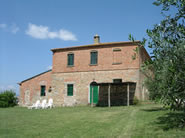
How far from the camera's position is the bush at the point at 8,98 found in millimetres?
24220

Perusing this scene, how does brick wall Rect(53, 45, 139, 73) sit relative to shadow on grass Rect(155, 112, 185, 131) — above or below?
above

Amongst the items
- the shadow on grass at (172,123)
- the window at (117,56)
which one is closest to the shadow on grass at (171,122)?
the shadow on grass at (172,123)

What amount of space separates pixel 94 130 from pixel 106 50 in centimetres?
1480

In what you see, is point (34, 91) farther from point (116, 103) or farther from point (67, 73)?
point (116, 103)

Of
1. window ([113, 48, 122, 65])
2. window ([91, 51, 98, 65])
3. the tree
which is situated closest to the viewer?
the tree

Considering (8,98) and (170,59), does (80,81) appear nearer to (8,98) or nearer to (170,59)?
(8,98)

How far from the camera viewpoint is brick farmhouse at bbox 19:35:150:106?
20.3m

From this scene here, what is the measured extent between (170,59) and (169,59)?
0.09 feet

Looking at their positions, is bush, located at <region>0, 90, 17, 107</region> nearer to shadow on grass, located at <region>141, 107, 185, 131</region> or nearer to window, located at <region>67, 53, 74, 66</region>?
window, located at <region>67, 53, 74, 66</region>

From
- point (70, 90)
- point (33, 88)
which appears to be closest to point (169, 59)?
point (70, 90)

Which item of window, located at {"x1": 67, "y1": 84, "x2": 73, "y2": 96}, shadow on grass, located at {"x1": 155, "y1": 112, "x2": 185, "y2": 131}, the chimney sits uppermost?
the chimney

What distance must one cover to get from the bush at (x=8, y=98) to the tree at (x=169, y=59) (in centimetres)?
2160

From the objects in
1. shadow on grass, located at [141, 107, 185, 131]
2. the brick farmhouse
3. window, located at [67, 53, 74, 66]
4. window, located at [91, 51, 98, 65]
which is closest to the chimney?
the brick farmhouse

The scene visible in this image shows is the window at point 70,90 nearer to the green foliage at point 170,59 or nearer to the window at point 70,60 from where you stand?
the window at point 70,60
